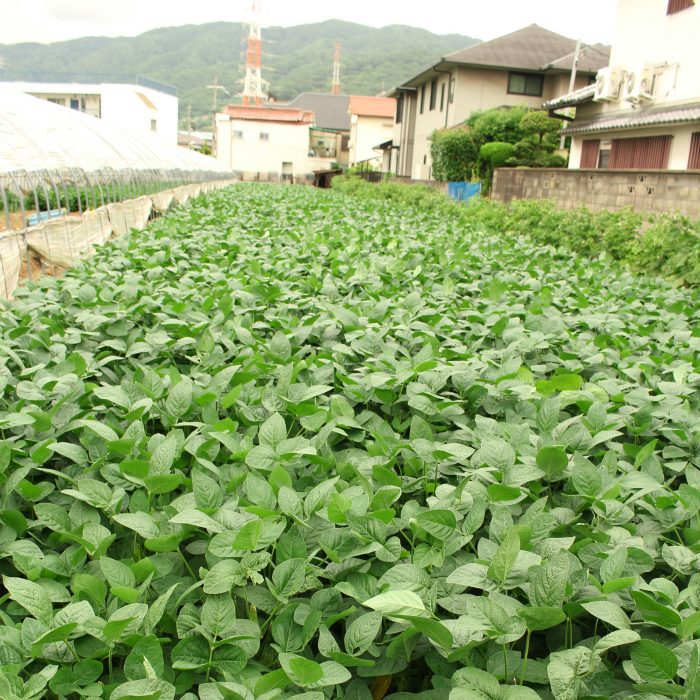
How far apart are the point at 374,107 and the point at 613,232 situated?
5249 cm

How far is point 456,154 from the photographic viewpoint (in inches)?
1126

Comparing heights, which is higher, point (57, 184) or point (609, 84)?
point (609, 84)

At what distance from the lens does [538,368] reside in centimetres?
294

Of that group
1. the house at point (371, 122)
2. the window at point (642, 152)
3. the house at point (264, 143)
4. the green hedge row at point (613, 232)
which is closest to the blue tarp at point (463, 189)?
the window at point (642, 152)

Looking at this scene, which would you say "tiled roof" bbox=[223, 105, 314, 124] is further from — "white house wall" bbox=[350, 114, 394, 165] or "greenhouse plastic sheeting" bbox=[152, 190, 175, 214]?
"greenhouse plastic sheeting" bbox=[152, 190, 175, 214]

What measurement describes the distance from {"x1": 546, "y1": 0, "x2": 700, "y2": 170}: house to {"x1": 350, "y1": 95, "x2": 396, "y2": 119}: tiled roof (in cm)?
3770

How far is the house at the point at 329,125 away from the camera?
74.3 meters

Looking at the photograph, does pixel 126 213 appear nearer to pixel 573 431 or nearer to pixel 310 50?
pixel 573 431

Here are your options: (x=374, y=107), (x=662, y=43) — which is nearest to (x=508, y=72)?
(x=662, y=43)

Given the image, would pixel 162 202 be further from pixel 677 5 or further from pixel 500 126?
pixel 500 126

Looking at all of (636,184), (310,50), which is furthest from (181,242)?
(310,50)

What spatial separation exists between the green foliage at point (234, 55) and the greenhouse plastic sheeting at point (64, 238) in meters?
105

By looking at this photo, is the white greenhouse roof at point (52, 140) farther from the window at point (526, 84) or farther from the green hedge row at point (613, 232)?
the window at point (526, 84)

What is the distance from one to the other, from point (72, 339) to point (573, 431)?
2.08 metres
